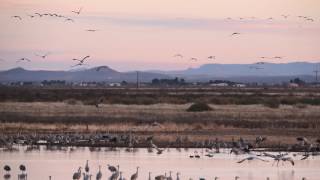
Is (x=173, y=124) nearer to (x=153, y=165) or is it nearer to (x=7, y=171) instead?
(x=153, y=165)

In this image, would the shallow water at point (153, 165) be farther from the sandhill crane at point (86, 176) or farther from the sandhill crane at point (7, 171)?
the sandhill crane at point (86, 176)

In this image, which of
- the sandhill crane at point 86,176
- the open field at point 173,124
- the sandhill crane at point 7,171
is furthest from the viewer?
the open field at point 173,124

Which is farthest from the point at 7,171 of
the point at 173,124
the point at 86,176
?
the point at 173,124

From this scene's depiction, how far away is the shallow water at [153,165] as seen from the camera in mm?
28359

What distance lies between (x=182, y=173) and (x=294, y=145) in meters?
9.98

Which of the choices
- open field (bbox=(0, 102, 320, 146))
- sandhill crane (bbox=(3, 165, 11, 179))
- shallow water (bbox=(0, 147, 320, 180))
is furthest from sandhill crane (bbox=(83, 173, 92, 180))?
open field (bbox=(0, 102, 320, 146))

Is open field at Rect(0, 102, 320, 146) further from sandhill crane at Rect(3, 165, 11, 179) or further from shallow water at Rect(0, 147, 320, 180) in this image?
sandhill crane at Rect(3, 165, 11, 179)

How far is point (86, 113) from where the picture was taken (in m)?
59.6

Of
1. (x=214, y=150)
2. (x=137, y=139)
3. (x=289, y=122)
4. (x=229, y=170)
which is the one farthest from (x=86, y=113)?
(x=229, y=170)

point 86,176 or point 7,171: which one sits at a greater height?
point 7,171

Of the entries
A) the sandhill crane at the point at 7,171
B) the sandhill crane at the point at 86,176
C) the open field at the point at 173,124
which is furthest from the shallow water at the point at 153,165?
the open field at the point at 173,124

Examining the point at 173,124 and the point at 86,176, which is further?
the point at 173,124

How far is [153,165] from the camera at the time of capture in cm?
3084

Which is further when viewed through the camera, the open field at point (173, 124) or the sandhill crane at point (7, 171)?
the open field at point (173, 124)
